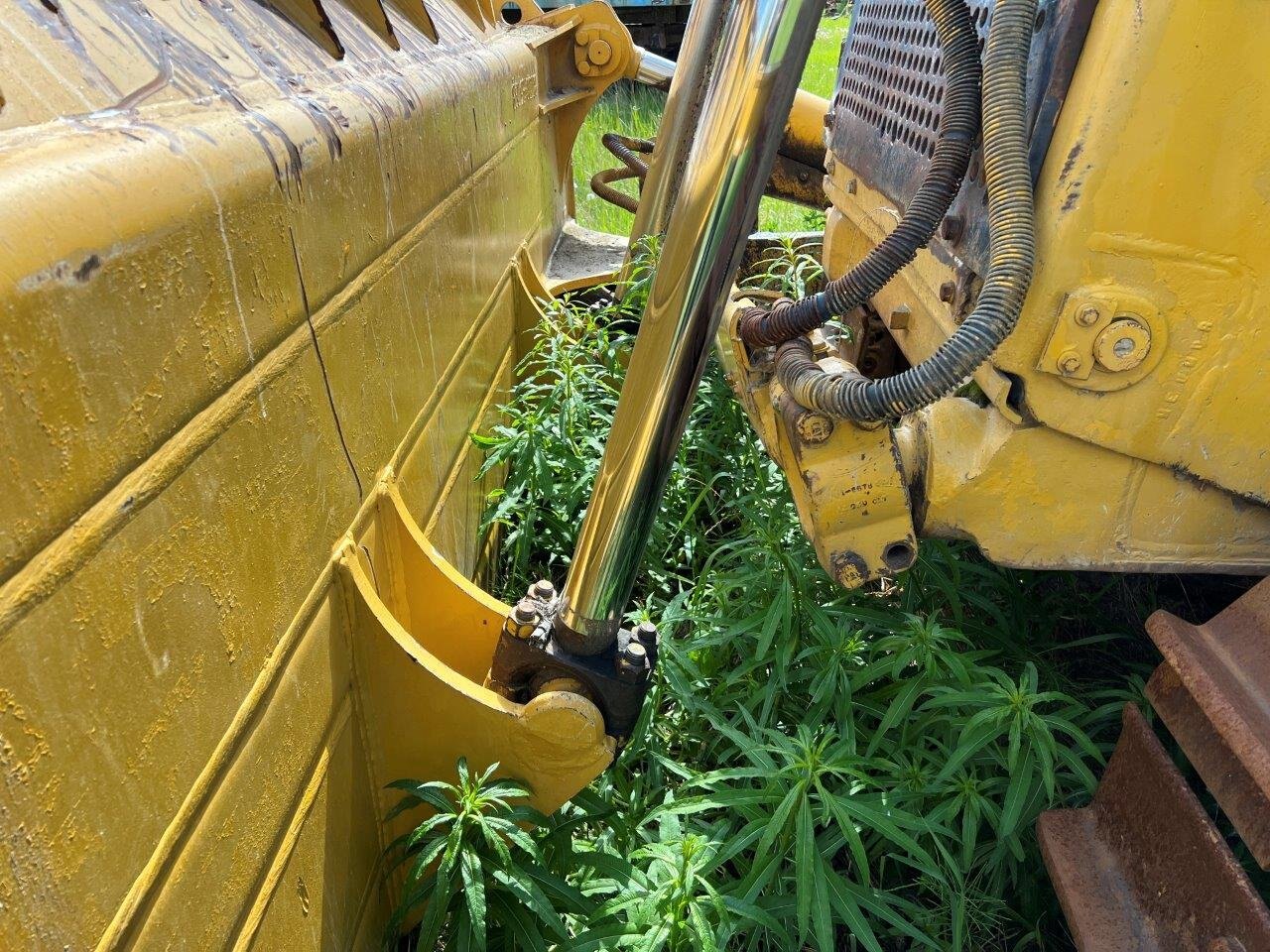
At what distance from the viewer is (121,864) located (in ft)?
2.65

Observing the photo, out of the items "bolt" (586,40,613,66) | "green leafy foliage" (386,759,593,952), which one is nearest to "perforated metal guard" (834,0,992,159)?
"green leafy foliage" (386,759,593,952)

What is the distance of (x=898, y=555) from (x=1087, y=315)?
1.61 feet

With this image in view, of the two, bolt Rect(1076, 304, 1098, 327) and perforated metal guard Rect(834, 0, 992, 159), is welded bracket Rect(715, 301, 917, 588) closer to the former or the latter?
bolt Rect(1076, 304, 1098, 327)

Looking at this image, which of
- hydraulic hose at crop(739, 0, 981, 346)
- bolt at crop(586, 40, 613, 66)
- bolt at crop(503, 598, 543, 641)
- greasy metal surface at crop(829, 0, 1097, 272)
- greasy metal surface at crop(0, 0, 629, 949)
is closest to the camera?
greasy metal surface at crop(0, 0, 629, 949)

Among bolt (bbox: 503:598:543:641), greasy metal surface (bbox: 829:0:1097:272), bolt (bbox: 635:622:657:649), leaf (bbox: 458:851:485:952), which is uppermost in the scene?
greasy metal surface (bbox: 829:0:1097:272)

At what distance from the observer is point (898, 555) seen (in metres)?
1.55

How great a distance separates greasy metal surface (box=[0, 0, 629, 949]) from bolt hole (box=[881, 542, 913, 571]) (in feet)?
2.57

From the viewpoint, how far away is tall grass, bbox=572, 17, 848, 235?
5.69 metres

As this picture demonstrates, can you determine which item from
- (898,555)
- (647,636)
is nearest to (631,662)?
(647,636)

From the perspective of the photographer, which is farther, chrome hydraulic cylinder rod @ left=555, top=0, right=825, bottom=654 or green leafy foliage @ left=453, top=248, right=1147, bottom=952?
green leafy foliage @ left=453, top=248, right=1147, bottom=952

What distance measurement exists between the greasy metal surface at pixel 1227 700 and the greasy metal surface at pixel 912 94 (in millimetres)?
589

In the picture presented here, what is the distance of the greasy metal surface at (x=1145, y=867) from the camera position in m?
1.20

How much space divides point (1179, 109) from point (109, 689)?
130 cm

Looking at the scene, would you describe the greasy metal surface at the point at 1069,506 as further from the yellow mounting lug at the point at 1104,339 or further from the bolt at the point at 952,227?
the bolt at the point at 952,227
